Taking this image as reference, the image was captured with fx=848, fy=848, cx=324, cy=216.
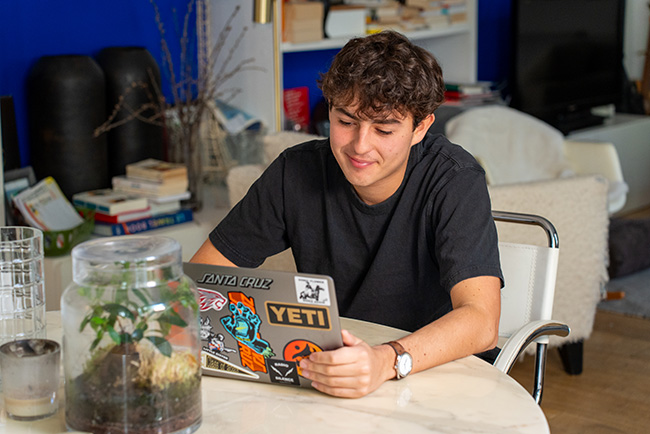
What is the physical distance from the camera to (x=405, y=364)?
1246 mm

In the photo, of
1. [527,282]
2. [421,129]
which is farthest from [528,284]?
[421,129]

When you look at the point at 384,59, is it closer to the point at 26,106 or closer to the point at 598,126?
the point at 26,106

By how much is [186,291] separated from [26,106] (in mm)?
2303

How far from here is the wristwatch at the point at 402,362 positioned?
124 centimetres

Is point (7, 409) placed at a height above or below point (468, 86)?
below

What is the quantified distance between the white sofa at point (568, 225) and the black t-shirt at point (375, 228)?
2.96 ft

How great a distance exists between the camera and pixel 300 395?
1.19 m

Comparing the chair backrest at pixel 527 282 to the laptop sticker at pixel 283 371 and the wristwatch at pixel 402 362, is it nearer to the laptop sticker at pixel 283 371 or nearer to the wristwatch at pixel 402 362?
the wristwatch at pixel 402 362

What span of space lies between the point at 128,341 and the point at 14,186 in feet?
6.69

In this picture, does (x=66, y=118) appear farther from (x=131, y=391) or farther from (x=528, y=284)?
(x=131, y=391)

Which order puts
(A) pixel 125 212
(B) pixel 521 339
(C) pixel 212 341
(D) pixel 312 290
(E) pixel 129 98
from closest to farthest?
(D) pixel 312 290
(C) pixel 212 341
(B) pixel 521 339
(A) pixel 125 212
(E) pixel 129 98

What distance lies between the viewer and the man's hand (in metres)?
1.15

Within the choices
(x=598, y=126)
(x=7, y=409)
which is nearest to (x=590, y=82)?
(x=598, y=126)

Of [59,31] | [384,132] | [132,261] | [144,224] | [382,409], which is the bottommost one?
[144,224]
